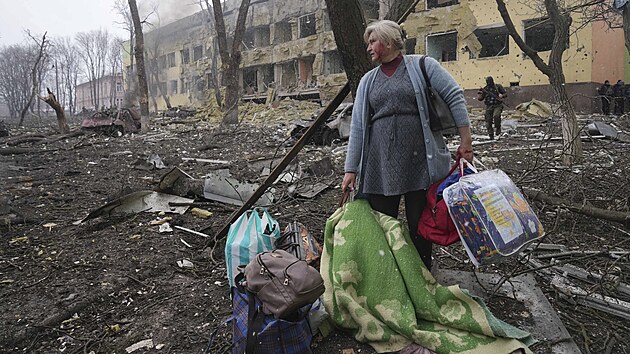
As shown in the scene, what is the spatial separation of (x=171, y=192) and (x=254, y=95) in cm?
2984

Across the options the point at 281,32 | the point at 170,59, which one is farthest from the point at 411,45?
the point at 170,59

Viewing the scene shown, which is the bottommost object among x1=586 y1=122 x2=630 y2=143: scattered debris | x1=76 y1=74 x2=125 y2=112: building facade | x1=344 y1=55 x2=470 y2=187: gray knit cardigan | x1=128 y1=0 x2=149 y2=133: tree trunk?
x1=586 y1=122 x2=630 y2=143: scattered debris

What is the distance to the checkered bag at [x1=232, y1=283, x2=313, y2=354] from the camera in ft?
6.42

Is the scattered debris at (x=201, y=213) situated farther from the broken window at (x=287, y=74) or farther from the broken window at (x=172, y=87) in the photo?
the broken window at (x=172, y=87)

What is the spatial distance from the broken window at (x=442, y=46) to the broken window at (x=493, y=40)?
1.51 metres

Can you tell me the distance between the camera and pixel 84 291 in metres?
3.00

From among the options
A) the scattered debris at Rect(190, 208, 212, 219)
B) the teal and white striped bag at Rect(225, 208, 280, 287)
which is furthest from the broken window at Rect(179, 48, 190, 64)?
the teal and white striped bag at Rect(225, 208, 280, 287)

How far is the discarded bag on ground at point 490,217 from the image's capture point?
78.9 inches

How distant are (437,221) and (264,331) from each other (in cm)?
109

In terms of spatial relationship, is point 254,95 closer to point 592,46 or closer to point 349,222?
point 592,46

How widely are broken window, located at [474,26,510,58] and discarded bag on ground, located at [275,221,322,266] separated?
22.9m

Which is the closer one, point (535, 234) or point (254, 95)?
point (535, 234)

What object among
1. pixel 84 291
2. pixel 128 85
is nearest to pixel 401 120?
pixel 84 291

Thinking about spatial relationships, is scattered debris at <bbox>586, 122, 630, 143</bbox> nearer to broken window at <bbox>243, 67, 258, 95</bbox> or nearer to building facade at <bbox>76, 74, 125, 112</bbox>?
broken window at <bbox>243, 67, 258, 95</bbox>
